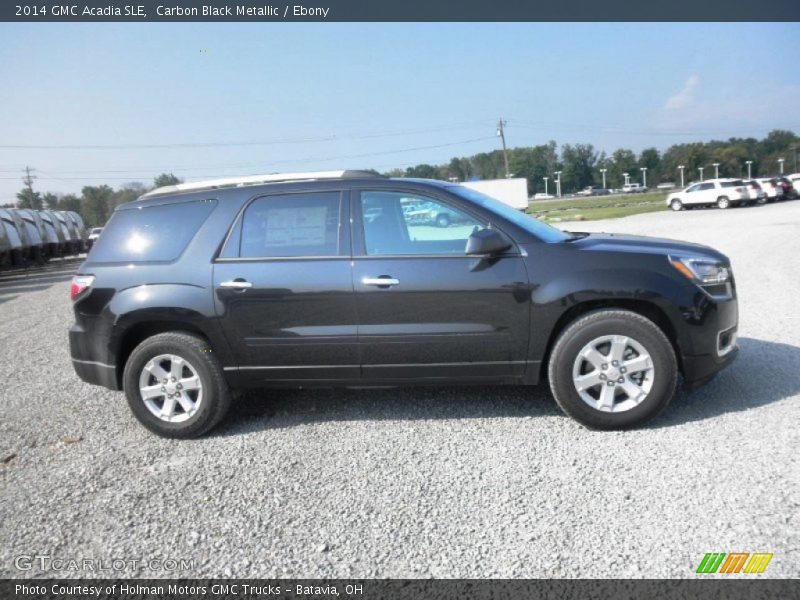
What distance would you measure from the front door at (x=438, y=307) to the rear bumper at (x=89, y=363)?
1963mm

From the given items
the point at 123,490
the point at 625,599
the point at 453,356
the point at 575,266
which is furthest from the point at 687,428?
the point at 123,490

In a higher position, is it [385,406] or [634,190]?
[385,406]

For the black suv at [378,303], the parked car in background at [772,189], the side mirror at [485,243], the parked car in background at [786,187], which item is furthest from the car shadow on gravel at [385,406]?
the parked car in background at [786,187]

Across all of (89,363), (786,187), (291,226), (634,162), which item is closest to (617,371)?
(291,226)

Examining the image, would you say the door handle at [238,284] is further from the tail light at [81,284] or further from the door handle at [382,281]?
the tail light at [81,284]

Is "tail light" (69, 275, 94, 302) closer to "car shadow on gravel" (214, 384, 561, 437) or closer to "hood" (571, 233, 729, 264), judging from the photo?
"car shadow on gravel" (214, 384, 561, 437)

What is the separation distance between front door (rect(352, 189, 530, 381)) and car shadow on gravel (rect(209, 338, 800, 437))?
0.50 m

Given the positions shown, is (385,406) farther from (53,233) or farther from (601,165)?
(601,165)

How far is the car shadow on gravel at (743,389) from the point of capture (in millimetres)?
4105

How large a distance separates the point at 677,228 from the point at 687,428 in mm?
19663

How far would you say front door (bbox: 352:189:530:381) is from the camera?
3.97 meters

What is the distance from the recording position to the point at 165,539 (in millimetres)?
2965

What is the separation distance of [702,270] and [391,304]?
217cm

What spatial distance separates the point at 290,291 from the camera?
13.5 ft
